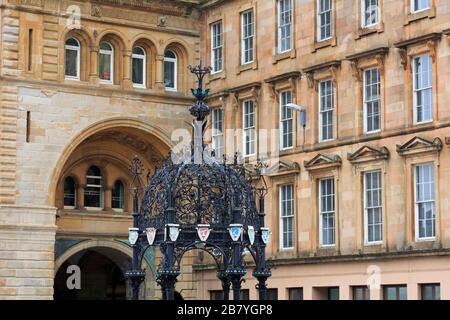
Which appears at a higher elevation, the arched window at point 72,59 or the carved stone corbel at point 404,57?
the arched window at point 72,59

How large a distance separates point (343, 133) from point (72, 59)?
1100 centimetres

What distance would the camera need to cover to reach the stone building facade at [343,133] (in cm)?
3322

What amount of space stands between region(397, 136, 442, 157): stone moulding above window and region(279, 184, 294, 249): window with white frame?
20.3ft

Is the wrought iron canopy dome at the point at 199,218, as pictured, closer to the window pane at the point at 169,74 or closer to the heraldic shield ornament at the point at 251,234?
the heraldic shield ornament at the point at 251,234

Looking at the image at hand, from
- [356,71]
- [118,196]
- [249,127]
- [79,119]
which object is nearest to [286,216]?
[249,127]

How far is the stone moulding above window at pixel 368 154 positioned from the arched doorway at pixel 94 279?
14.2 meters

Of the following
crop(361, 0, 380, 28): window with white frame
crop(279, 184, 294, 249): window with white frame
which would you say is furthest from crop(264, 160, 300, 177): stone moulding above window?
crop(361, 0, 380, 28): window with white frame

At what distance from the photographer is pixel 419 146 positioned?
3331cm

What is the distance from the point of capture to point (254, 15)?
41.1 metres

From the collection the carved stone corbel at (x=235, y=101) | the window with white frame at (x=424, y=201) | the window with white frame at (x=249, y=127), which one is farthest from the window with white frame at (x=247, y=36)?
the window with white frame at (x=424, y=201)

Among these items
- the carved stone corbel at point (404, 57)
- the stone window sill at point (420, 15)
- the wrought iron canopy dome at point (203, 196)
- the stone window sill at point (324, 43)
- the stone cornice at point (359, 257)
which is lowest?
the stone cornice at point (359, 257)

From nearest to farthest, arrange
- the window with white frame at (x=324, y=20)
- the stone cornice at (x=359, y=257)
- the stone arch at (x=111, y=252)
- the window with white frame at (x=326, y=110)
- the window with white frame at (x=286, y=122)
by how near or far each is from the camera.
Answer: the stone cornice at (x=359, y=257) → the window with white frame at (x=326, y=110) → the window with white frame at (x=324, y=20) → the window with white frame at (x=286, y=122) → the stone arch at (x=111, y=252)

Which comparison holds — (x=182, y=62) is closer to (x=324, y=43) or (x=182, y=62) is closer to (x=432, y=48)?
(x=324, y=43)
